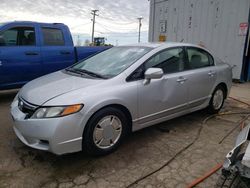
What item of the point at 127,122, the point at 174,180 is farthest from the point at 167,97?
the point at 174,180

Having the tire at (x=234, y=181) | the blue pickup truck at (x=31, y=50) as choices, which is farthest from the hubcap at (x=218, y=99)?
the blue pickup truck at (x=31, y=50)

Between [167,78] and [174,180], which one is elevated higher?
[167,78]

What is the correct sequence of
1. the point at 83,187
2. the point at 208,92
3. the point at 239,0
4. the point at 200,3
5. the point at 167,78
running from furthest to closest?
the point at 200,3 → the point at 239,0 → the point at 208,92 → the point at 167,78 → the point at 83,187

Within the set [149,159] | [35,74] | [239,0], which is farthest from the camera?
[239,0]

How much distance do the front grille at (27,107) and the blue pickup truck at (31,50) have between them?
2344 mm

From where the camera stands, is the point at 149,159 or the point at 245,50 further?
the point at 245,50

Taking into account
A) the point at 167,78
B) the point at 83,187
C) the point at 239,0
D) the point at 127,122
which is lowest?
the point at 83,187

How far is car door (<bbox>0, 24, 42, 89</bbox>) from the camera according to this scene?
4875mm

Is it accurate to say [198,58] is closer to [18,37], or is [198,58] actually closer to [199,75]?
[199,75]

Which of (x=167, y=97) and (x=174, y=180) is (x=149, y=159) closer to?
(x=174, y=180)

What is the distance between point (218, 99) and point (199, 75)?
944 millimetres

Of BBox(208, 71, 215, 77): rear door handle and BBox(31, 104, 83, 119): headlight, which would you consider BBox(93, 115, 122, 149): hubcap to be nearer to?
BBox(31, 104, 83, 119): headlight

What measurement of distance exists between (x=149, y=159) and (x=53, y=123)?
1.26 metres

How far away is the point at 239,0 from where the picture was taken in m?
7.68
